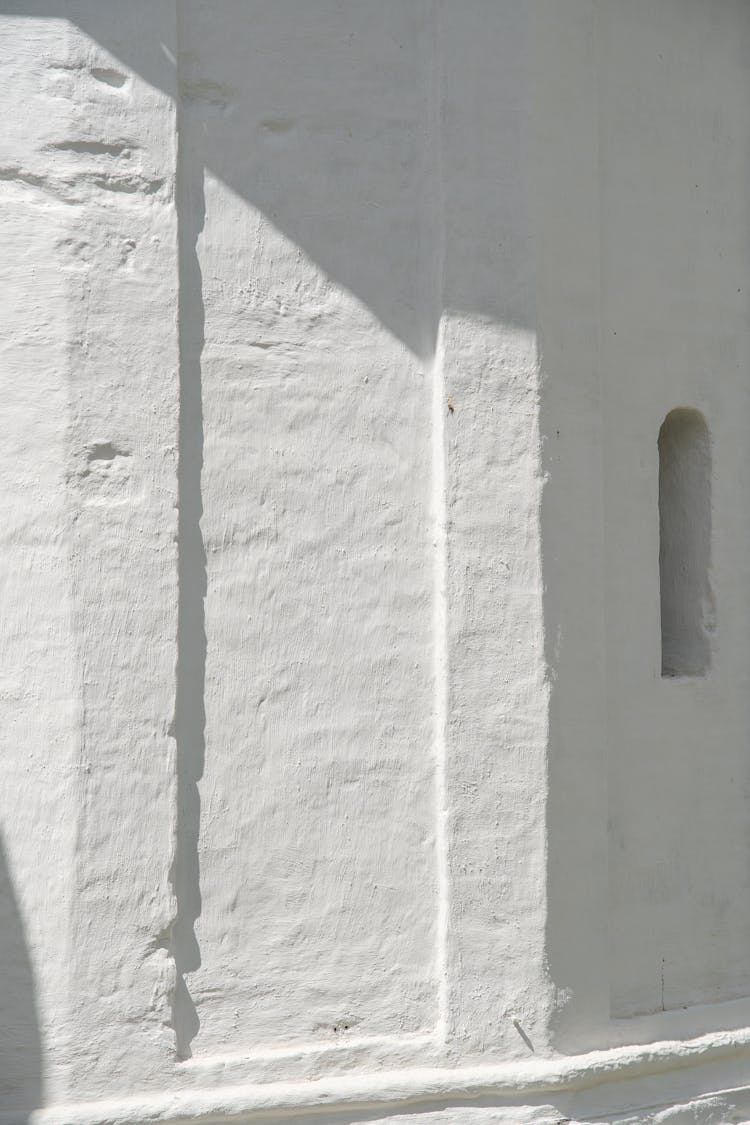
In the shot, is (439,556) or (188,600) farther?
(439,556)

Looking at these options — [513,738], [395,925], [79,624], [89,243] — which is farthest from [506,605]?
[89,243]

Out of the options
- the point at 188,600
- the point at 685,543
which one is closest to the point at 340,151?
the point at 188,600

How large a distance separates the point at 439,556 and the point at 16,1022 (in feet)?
6.48

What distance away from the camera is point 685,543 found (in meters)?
5.14

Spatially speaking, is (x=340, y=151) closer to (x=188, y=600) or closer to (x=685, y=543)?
(x=188, y=600)

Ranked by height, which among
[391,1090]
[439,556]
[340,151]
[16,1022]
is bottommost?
[391,1090]

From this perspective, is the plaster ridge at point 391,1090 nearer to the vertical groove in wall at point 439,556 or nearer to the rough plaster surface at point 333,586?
the rough plaster surface at point 333,586

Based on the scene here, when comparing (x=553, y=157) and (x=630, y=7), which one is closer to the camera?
(x=553, y=157)

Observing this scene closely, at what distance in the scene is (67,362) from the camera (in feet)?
13.6

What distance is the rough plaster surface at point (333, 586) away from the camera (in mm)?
4109

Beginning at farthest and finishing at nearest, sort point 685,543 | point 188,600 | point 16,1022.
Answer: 1. point 685,543
2. point 188,600
3. point 16,1022

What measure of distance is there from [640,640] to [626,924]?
1016 millimetres

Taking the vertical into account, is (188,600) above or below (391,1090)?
above

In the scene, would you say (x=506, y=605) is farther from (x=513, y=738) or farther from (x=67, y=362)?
(x=67, y=362)
